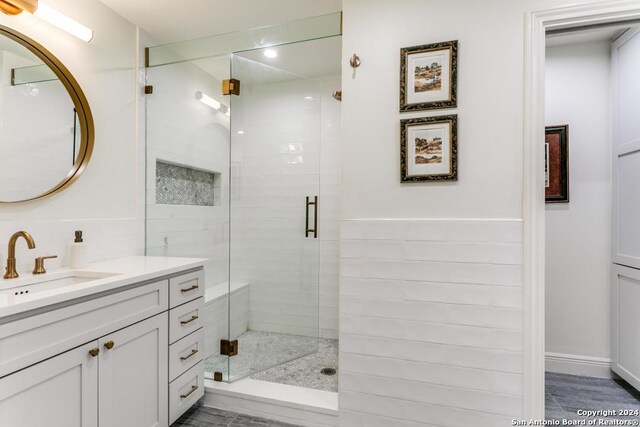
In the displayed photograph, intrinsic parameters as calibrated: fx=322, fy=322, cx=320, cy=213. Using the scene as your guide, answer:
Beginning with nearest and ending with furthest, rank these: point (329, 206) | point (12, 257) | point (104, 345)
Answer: point (104, 345), point (12, 257), point (329, 206)

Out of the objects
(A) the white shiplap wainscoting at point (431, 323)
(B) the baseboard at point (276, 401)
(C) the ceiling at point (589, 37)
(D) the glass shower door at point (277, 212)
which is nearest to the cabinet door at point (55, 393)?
(B) the baseboard at point (276, 401)

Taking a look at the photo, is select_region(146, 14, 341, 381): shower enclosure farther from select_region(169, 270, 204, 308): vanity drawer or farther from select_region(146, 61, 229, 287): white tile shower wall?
select_region(169, 270, 204, 308): vanity drawer

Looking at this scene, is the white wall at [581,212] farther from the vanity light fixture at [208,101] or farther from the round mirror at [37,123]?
the round mirror at [37,123]

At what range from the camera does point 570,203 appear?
2355mm

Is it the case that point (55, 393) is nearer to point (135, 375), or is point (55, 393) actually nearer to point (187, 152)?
point (135, 375)

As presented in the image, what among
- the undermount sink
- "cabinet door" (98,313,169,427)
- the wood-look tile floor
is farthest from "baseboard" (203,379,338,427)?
the undermount sink

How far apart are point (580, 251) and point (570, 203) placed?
0.35 metres

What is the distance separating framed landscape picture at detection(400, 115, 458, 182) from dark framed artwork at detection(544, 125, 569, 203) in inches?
48.3

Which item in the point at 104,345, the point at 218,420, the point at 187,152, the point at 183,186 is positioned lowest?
the point at 218,420

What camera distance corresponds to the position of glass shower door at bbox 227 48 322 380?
8.34 feet

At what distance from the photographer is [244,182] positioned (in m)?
2.57

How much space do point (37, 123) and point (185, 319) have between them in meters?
1.26

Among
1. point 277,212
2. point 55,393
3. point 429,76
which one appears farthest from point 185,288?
point 429,76

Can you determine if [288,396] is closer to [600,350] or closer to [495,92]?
[495,92]
